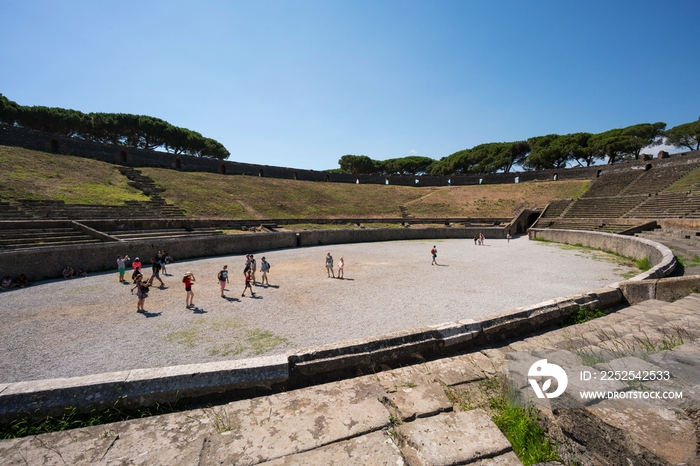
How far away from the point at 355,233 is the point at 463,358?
80.4ft

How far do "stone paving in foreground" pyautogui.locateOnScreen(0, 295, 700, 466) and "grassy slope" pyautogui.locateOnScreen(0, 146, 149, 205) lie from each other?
26.8 m

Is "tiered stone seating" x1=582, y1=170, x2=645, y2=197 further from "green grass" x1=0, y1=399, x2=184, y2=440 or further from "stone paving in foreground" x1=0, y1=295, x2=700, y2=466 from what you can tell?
"green grass" x1=0, y1=399, x2=184, y2=440

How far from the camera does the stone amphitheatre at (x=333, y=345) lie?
242cm

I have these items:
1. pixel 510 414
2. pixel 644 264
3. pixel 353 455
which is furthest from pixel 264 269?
pixel 644 264

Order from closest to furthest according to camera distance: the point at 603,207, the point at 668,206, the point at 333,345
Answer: the point at 333,345 → the point at 668,206 → the point at 603,207

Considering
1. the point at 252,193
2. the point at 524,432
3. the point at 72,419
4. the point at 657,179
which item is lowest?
the point at 72,419

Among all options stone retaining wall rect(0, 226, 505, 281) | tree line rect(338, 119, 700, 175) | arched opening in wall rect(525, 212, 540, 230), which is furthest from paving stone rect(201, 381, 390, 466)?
tree line rect(338, 119, 700, 175)

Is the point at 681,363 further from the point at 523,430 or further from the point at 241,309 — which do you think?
the point at 241,309

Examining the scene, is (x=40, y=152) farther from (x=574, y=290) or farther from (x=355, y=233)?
(x=574, y=290)

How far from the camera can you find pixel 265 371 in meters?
3.59

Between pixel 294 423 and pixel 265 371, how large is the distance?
0.97 meters

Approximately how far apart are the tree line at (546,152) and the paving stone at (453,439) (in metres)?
75.2

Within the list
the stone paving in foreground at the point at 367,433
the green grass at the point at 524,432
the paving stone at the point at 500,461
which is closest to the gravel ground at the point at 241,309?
the stone paving in foreground at the point at 367,433

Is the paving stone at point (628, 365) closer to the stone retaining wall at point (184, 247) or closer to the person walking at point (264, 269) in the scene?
the person walking at point (264, 269)
